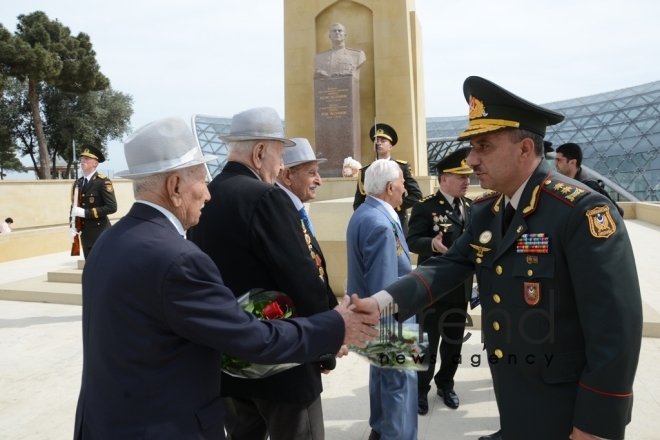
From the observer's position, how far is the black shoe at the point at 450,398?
4.06 metres

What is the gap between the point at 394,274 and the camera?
10.6 feet

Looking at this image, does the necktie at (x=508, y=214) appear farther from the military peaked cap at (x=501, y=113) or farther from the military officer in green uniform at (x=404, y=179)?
the military officer in green uniform at (x=404, y=179)

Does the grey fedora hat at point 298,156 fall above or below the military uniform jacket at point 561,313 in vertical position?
above

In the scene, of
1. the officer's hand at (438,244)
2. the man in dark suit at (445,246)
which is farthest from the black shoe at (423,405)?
the officer's hand at (438,244)

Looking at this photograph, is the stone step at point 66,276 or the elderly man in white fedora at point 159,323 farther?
the stone step at point 66,276

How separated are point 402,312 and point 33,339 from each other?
18.0 feet

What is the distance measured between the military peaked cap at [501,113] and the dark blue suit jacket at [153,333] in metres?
1.26

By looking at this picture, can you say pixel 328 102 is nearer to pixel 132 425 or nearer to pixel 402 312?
pixel 402 312

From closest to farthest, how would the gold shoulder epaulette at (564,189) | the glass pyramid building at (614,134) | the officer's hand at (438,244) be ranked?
the gold shoulder epaulette at (564,189), the officer's hand at (438,244), the glass pyramid building at (614,134)

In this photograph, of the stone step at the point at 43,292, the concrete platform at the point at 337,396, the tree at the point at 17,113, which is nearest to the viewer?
the concrete platform at the point at 337,396

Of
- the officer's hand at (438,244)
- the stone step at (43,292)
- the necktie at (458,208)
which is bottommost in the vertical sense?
the stone step at (43,292)

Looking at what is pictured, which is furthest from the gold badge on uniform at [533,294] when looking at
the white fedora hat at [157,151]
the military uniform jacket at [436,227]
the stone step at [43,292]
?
the stone step at [43,292]

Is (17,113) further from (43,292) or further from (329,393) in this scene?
(329,393)

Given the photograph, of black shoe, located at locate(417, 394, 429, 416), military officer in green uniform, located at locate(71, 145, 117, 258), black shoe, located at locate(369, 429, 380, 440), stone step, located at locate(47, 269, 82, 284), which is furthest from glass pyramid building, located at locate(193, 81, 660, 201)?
black shoe, located at locate(369, 429, 380, 440)
